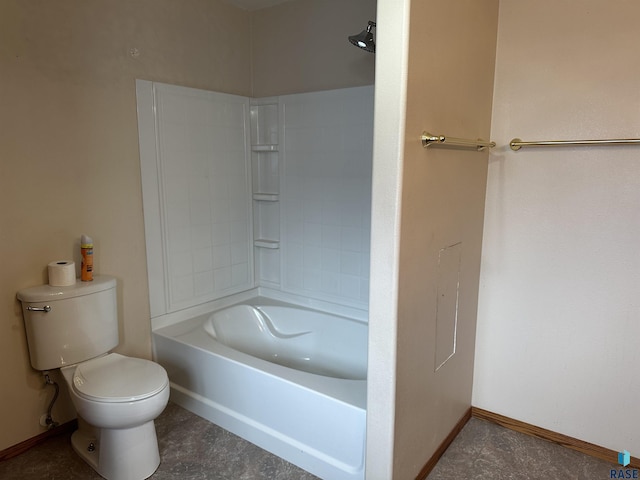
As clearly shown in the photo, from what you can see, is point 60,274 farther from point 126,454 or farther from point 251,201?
point 251,201

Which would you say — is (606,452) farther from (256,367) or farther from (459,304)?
(256,367)

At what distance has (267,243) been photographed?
3.11 metres

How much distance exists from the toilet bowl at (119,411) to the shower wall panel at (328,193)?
118 centimetres

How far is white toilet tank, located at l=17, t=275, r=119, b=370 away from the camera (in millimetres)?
2010

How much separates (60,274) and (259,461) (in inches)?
50.3

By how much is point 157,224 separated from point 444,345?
5.57ft

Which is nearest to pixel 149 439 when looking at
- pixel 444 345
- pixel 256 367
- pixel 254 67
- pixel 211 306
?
pixel 256 367

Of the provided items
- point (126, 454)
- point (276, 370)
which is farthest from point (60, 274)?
point (276, 370)

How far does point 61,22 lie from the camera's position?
2078 millimetres

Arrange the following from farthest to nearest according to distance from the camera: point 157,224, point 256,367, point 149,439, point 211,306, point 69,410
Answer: point 211,306, point 157,224, point 69,410, point 256,367, point 149,439

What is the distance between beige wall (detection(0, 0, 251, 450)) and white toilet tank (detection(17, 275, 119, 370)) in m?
0.11

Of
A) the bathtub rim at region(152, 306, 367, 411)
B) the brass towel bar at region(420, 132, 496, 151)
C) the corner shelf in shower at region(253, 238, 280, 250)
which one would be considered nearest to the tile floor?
the bathtub rim at region(152, 306, 367, 411)

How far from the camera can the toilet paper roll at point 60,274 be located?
82.0 inches

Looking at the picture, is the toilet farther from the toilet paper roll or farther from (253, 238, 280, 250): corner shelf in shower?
(253, 238, 280, 250): corner shelf in shower
